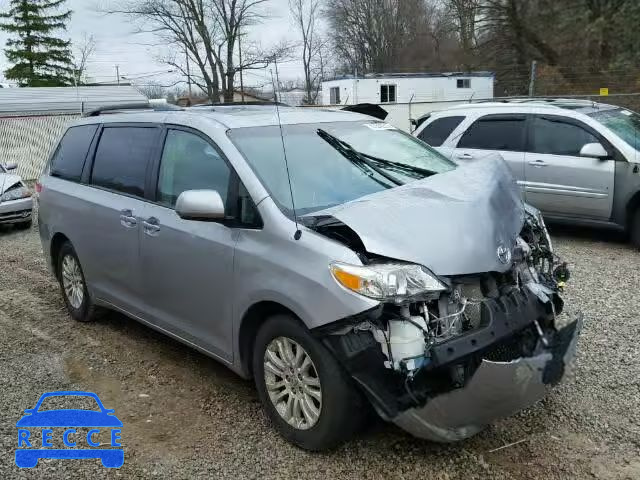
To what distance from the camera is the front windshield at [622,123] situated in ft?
23.9

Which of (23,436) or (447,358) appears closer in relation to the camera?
(447,358)

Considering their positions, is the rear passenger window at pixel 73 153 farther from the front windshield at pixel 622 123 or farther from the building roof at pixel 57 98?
the building roof at pixel 57 98

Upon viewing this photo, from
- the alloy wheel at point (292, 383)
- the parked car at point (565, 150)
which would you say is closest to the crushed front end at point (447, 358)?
the alloy wheel at point (292, 383)

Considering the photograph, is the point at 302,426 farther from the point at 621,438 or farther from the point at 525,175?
the point at 525,175

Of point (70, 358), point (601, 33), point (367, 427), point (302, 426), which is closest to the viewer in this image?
point (302, 426)

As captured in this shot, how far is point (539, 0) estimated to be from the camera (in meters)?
27.8

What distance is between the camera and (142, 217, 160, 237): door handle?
13.6 ft

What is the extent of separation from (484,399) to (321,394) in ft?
2.59

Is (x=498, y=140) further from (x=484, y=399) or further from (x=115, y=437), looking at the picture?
(x=115, y=437)

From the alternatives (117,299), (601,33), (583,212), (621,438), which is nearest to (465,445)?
(621,438)

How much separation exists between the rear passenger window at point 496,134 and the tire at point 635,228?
5.26ft

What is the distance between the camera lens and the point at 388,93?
35125 millimetres

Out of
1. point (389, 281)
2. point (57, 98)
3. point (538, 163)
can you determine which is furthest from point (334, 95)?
point (389, 281)

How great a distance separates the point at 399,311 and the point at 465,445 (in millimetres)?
951
